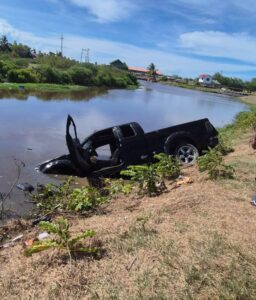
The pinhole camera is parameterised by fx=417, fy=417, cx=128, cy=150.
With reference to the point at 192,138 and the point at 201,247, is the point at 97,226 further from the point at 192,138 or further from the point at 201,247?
the point at 192,138

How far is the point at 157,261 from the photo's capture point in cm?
442

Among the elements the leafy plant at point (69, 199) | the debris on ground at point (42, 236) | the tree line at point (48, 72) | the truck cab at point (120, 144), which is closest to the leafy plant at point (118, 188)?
the leafy plant at point (69, 199)

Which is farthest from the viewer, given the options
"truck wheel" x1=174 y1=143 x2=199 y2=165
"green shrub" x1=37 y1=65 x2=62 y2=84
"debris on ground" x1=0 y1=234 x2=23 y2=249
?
"green shrub" x1=37 y1=65 x2=62 y2=84

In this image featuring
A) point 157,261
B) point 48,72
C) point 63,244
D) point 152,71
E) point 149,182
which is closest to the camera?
point 157,261

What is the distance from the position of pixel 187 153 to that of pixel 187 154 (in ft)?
0.10

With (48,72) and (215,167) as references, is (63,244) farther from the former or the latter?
(48,72)

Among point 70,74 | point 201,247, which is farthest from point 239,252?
point 70,74

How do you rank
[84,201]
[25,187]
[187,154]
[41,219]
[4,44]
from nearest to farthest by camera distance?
[41,219] < [84,201] < [25,187] < [187,154] < [4,44]

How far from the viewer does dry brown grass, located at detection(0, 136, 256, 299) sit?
3947 mm

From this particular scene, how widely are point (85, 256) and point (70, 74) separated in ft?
245

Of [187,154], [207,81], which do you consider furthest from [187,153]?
[207,81]

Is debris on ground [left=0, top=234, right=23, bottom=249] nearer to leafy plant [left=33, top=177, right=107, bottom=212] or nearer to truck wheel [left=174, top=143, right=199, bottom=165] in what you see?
leafy plant [left=33, top=177, right=107, bottom=212]

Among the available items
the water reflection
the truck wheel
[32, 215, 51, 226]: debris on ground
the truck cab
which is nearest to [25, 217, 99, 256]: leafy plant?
[32, 215, 51, 226]: debris on ground

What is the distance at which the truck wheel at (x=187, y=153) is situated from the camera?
10.2 m
